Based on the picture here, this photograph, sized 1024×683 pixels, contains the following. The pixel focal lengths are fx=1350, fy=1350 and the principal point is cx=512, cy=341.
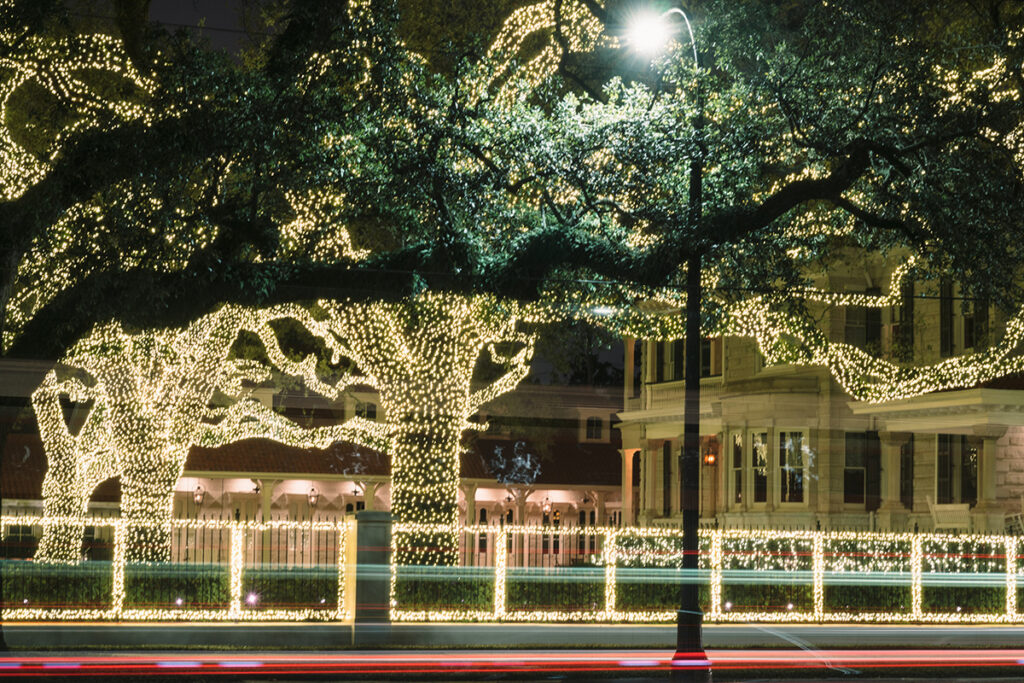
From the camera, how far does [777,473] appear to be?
34906mm

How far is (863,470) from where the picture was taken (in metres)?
33.4

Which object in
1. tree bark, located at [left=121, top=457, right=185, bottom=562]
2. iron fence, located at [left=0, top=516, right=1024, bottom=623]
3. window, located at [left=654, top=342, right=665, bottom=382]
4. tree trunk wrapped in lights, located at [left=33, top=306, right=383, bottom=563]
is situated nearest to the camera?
iron fence, located at [left=0, top=516, right=1024, bottom=623]

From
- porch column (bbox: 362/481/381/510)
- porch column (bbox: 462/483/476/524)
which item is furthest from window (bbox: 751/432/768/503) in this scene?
porch column (bbox: 362/481/381/510)

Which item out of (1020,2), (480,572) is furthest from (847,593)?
(1020,2)

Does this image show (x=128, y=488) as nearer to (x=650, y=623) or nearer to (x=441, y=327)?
(x=441, y=327)

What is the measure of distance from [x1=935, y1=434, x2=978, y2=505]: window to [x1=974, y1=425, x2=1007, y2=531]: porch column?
0.73 m

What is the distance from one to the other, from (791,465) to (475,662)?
19.1 m

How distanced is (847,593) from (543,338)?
10357mm

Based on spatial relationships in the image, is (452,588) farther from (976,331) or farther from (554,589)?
(976,331)

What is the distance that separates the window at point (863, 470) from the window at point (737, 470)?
3.79 metres

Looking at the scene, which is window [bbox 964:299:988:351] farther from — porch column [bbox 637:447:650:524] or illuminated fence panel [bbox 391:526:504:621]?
porch column [bbox 637:447:650:524]

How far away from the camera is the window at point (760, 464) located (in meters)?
35.6

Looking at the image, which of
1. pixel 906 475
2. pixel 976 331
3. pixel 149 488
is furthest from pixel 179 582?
pixel 906 475

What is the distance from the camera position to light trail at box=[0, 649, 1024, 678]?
49.9ft
